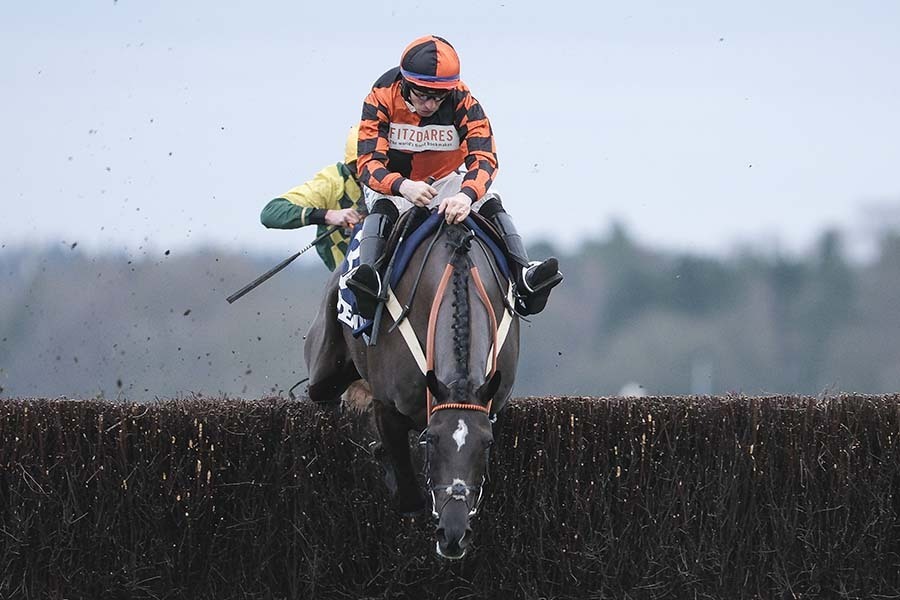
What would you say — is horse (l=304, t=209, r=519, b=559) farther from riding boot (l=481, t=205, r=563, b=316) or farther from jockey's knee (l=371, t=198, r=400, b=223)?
jockey's knee (l=371, t=198, r=400, b=223)

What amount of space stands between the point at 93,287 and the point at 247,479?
2029 cm

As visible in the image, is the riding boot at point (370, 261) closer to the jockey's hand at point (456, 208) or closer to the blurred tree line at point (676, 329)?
the jockey's hand at point (456, 208)

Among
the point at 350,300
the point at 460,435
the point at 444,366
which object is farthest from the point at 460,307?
the point at 350,300

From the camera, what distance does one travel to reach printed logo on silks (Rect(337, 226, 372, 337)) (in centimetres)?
804

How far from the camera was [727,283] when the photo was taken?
33.9 metres

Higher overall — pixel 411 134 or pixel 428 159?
pixel 411 134

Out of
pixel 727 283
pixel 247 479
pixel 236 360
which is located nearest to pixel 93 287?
pixel 236 360

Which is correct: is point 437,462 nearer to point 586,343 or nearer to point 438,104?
point 438,104

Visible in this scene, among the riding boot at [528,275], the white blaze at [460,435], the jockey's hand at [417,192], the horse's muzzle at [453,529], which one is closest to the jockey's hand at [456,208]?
the jockey's hand at [417,192]

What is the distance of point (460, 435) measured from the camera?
6.62 meters

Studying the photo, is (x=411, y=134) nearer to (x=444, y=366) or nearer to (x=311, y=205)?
(x=444, y=366)

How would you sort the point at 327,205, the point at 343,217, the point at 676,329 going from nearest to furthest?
the point at 343,217
the point at 327,205
the point at 676,329

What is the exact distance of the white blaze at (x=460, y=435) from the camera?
21.7 ft

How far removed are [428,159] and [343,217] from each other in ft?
6.72
